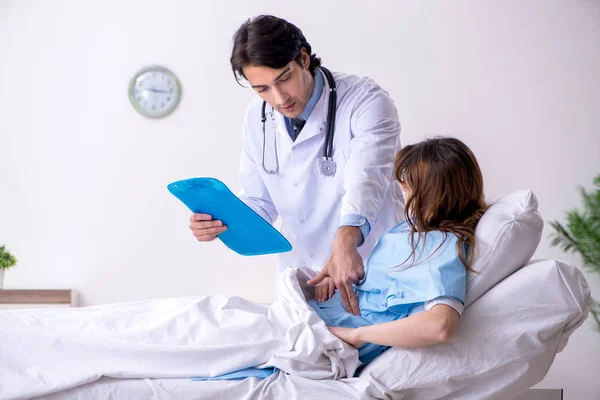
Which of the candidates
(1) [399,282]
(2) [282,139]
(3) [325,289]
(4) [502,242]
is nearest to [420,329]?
(1) [399,282]

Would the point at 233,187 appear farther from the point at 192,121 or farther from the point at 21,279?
the point at 21,279

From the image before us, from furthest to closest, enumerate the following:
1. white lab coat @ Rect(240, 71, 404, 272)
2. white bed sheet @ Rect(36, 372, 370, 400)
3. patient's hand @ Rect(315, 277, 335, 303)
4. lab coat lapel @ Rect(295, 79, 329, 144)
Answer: lab coat lapel @ Rect(295, 79, 329, 144), white lab coat @ Rect(240, 71, 404, 272), patient's hand @ Rect(315, 277, 335, 303), white bed sheet @ Rect(36, 372, 370, 400)

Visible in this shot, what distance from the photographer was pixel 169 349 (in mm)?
1389

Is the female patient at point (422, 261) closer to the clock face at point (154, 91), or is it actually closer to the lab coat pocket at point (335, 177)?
the lab coat pocket at point (335, 177)

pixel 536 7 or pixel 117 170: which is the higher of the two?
pixel 536 7

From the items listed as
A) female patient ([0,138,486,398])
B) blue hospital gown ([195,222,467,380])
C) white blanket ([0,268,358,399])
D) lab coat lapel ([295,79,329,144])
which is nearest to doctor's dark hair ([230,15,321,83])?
lab coat lapel ([295,79,329,144])

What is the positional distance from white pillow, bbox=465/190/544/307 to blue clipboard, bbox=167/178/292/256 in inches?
19.1

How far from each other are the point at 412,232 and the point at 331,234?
58 cm

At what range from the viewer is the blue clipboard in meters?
1.62

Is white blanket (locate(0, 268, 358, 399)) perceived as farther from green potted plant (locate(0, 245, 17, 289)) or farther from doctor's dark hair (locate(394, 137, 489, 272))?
green potted plant (locate(0, 245, 17, 289))

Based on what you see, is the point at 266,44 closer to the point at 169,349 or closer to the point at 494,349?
the point at 169,349

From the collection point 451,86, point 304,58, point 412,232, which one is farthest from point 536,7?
point 412,232

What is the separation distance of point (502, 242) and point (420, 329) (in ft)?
0.89

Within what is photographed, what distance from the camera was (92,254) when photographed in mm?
3990
